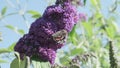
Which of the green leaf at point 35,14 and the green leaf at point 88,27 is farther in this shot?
the green leaf at point 88,27

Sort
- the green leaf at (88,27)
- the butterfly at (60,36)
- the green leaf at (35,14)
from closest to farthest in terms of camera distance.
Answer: the butterfly at (60,36) < the green leaf at (35,14) < the green leaf at (88,27)

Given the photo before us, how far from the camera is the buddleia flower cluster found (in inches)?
76.0

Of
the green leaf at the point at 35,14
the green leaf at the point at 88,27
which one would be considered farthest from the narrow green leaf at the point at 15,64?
the green leaf at the point at 88,27

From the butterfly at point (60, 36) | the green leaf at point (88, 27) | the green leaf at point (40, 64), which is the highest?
the green leaf at point (88, 27)

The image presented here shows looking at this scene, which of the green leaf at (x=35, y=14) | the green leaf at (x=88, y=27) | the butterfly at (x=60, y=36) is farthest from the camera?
the green leaf at (x=88, y=27)

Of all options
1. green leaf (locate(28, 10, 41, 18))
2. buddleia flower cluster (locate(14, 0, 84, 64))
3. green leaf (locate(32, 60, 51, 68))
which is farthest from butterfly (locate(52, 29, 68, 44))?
green leaf (locate(28, 10, 41, 18))

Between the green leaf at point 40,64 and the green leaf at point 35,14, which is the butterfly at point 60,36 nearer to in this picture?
the green leaf at point 40,64

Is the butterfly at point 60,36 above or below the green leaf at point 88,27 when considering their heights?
below

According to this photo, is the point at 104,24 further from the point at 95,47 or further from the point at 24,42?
the point at 24,42

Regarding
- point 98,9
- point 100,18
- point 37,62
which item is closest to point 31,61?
point 37,62

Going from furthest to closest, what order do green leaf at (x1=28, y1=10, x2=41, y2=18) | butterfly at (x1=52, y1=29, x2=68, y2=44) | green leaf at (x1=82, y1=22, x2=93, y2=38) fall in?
green leaf at (x1=82, y1=22, x2=93, y2=38)
green leaf at (x1=28, y1=10, x2=41, y2=18)
butterfly at (x1=52, y1=29, x2=68, y2=44)

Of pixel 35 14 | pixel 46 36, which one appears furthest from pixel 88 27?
pixel 46 36

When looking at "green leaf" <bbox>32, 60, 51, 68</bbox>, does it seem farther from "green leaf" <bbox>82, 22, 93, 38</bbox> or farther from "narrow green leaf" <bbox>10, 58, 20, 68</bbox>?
"green leaf" <bbox>82, 22, 93, 38</bbox>

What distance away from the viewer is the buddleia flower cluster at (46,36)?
193cm
